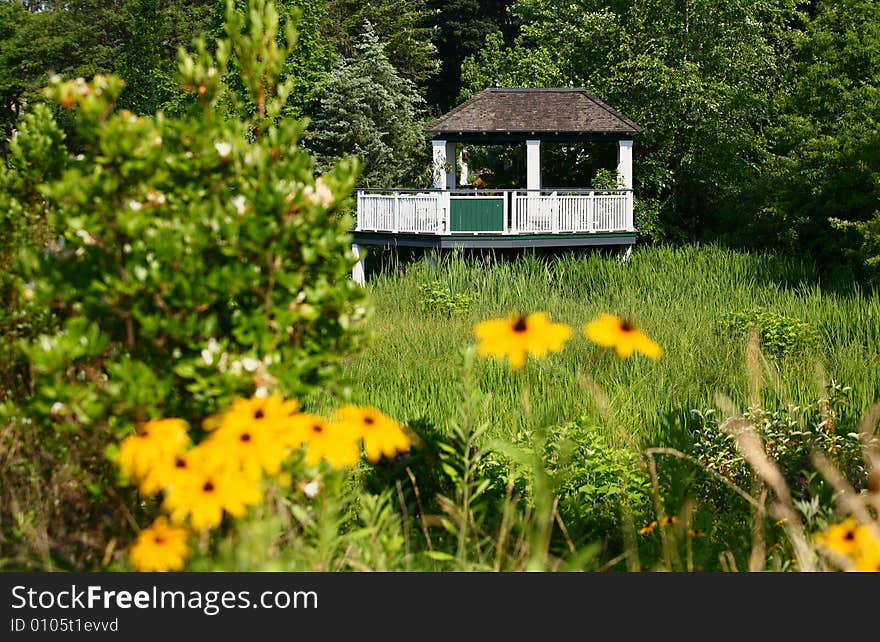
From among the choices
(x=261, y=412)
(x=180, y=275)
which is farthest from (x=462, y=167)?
(x=261, y=412)

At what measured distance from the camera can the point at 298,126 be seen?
429 cm

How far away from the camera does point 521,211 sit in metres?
20.5

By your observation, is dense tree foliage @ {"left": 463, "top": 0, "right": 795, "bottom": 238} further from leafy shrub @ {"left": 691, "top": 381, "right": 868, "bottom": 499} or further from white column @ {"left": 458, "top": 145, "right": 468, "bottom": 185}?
leafy shrub @ {"left": 691, "top": 381, "right": 868, "bottom": 499}

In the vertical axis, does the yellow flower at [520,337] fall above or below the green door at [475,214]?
above

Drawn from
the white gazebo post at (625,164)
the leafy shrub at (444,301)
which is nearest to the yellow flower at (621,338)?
the leafy shrub at (444,301)

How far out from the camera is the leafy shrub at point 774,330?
11.2 m

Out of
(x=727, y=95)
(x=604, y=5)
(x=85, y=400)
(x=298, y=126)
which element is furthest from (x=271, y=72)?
(x=604, y=5)

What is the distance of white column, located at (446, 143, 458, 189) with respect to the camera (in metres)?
23.9

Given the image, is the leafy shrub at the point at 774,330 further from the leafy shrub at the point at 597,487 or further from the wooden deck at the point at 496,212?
the wooden deck at the point at 496,212

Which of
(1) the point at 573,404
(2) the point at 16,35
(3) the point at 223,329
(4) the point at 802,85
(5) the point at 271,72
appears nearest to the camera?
(3) the point at 223,329

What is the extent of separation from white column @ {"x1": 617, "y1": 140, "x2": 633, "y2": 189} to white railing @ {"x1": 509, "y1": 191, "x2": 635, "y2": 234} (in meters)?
1.19

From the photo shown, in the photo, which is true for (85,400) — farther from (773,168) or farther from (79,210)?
(773,168)

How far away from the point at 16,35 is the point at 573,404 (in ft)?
125

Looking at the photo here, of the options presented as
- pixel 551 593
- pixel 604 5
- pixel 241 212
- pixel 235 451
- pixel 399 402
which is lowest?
pixel 399 402
